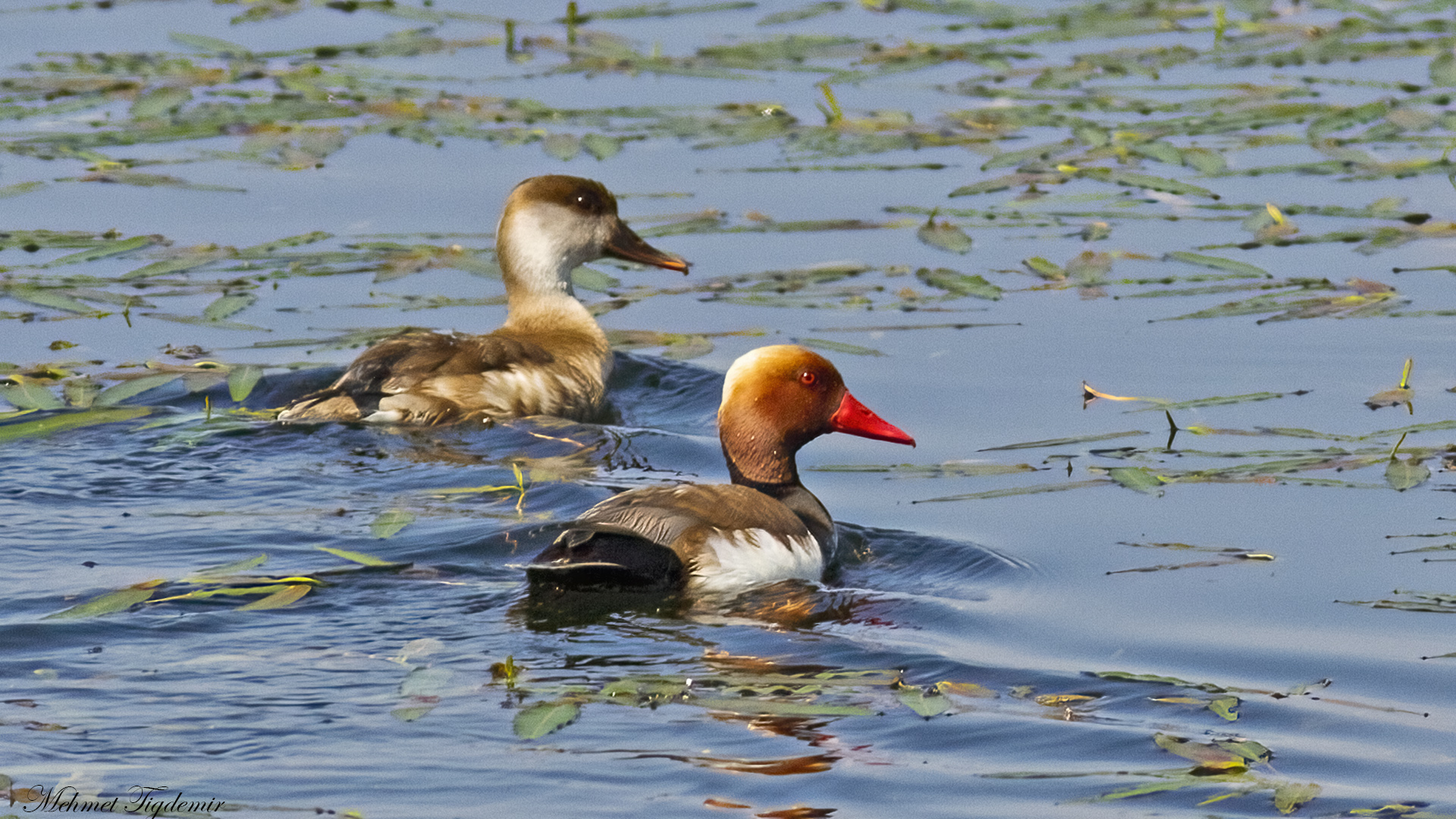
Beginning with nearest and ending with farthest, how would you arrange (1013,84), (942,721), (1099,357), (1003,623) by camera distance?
(942,721), (1003,623), (1099,357), (1013,84)

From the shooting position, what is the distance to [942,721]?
19.2 feet

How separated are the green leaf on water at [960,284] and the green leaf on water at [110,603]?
5095 mm

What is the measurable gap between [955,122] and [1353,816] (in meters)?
8.66

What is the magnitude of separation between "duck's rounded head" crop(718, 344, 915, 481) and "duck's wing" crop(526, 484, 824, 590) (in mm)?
427

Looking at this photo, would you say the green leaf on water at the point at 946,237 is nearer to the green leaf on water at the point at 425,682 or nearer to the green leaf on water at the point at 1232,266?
the green leaf on water at the point at 1232,266

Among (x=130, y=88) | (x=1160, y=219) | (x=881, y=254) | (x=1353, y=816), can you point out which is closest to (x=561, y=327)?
(x=881, y=254)

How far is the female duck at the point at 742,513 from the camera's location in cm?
699

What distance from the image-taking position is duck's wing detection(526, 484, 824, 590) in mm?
6922

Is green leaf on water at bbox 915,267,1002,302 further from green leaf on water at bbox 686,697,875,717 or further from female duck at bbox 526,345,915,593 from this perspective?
green leaf on water at bbox 686,697,875,717

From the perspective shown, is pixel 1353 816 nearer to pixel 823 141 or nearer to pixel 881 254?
pixel 881 254

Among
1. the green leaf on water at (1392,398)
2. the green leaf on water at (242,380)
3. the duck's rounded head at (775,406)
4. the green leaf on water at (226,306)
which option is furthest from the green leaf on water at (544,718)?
the green leaf on water at (226,306)

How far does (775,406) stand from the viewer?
8023 millimetres

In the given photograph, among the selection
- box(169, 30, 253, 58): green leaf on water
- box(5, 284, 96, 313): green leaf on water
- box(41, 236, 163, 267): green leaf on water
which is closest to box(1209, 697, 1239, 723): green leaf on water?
box(5, 284, 96, 313): green leaf on water

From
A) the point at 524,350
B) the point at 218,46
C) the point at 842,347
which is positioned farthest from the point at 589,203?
the point at 218,46
